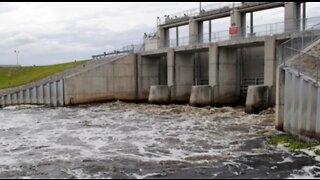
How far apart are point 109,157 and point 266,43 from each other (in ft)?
59.7

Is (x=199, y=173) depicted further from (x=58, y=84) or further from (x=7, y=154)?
(x=58, y=84)

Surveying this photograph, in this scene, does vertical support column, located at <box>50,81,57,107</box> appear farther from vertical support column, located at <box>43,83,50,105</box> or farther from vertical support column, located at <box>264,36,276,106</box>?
vertical support column, located at <box>264,36,276,106</box>

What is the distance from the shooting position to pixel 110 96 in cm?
3919

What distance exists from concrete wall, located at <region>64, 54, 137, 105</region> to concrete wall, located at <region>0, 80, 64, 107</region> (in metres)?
0.97

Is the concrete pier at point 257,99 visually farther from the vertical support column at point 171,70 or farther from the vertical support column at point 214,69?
the vertical support column at point 171,70

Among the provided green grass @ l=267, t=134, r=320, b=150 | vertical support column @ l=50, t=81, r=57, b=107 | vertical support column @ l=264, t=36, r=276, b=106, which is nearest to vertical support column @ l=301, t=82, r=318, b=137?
green grass @ l=267, t=134, r=320, b=150

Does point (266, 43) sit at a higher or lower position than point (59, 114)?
higher

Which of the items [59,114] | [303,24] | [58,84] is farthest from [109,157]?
[58,84]

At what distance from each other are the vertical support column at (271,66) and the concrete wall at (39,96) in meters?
19.5

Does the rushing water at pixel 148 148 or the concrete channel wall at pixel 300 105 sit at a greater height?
the concrete channel wall at pixel 300 105

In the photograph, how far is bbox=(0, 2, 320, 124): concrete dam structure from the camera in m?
32.2

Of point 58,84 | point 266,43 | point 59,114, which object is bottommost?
point 59,114

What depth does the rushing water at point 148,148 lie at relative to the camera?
12242mm

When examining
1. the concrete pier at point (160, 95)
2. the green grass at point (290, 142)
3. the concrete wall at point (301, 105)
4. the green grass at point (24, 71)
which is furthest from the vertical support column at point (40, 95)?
the green grass at point (290, 142)
